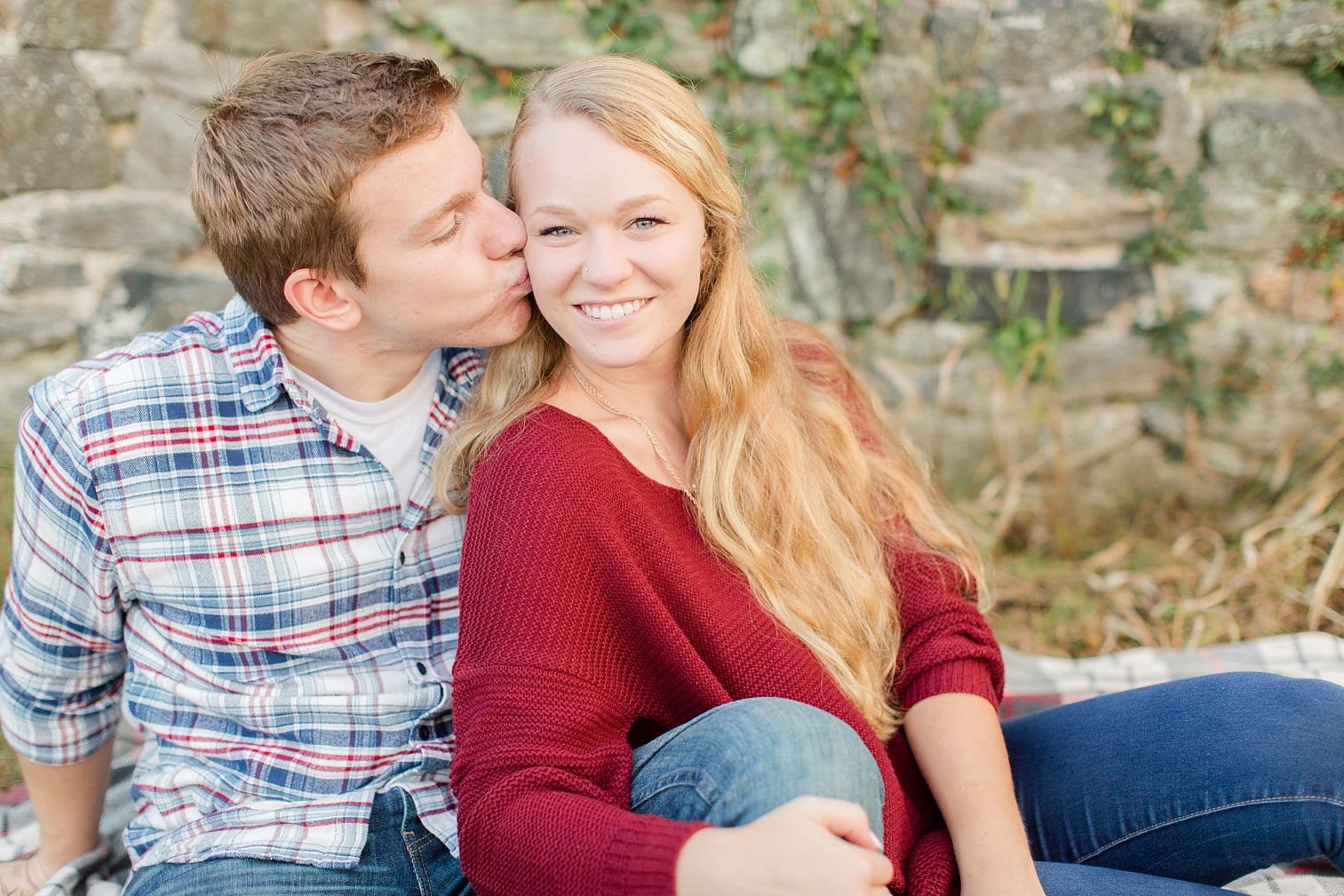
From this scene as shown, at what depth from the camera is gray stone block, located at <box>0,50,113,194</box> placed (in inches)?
98.8

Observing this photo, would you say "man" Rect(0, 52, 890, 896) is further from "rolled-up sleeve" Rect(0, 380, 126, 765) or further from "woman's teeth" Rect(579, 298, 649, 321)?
"woman's teeth" Rect(579, 298, 649, 321)

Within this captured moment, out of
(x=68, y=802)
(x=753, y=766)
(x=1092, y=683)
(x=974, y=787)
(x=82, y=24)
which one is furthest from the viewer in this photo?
(x=82, y=24)

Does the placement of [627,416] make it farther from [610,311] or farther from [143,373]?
[143,373]

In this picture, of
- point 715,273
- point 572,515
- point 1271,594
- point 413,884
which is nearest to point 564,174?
point 715,273

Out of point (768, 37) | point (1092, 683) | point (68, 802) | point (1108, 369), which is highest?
point (768, 37)

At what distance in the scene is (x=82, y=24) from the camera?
251cm

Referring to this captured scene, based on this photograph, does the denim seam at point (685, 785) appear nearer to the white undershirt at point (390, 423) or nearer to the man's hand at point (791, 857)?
the man's hand at point (791, 857)

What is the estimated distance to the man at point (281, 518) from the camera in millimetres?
1569

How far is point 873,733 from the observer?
5.21 ft

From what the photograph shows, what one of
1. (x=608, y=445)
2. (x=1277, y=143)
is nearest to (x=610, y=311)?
(x=608, y=445)

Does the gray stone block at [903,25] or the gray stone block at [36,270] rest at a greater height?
the gray stone block at [903,25]

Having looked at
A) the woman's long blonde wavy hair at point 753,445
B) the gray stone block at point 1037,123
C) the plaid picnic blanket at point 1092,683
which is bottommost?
the plaid picnic blanket at point 1092,683

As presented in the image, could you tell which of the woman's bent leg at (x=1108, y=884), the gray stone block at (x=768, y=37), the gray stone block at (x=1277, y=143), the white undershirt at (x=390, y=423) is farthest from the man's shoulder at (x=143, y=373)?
the gray stone block at (x=1277, y=143)

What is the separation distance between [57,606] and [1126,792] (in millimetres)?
1699
